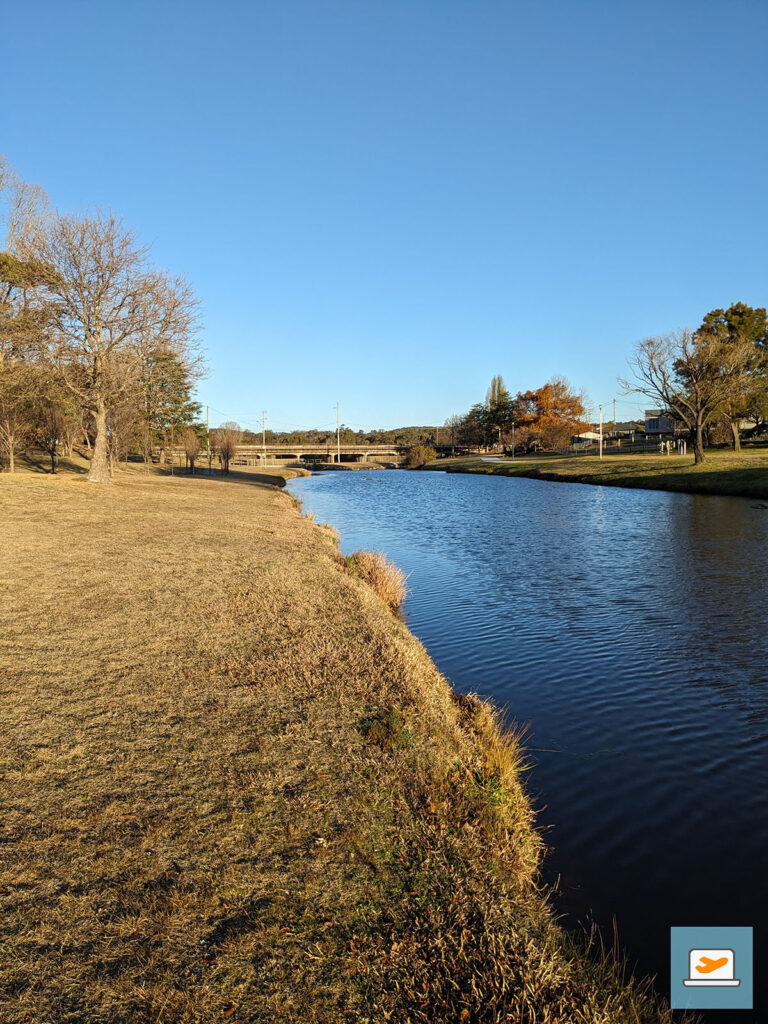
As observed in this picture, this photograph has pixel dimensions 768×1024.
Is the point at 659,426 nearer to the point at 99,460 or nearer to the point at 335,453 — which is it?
the point at 335,453

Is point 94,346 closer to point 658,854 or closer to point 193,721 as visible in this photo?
point 193,721

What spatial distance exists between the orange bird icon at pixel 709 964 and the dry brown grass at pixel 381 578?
883 cm

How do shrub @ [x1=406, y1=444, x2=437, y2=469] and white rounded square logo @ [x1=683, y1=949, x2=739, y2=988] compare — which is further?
shrub @ [x1=406, y1=444, x2=437, y2=469]

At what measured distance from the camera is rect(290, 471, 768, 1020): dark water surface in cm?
484

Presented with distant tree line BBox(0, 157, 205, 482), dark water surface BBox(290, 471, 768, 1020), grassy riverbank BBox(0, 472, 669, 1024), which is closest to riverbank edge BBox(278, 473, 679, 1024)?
grassy riverbank BBox(0, 472, 669, 1024)

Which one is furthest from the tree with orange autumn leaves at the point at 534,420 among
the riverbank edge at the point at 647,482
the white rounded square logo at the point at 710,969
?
the white rounded square logo at the point at 710,969

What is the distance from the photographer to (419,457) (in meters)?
118

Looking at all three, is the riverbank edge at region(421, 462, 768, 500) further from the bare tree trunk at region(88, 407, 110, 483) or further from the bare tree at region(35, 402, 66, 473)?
the bare tree at region(35, 402, 66, 473)

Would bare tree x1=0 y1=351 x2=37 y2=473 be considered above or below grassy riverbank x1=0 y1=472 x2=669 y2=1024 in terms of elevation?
above

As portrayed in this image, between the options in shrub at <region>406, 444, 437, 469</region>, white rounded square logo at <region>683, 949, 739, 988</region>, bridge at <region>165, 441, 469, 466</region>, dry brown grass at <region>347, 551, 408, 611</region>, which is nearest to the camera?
white rounded square logo at <region>683, 949, 739, 988</region>

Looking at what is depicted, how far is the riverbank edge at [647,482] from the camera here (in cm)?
3781

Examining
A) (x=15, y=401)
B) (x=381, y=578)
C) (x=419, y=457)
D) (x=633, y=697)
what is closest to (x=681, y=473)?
(x=381, y=578)

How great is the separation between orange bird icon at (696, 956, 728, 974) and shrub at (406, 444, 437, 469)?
112971 mm

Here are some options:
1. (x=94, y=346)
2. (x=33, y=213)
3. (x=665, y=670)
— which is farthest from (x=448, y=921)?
(x=33, y=213)
